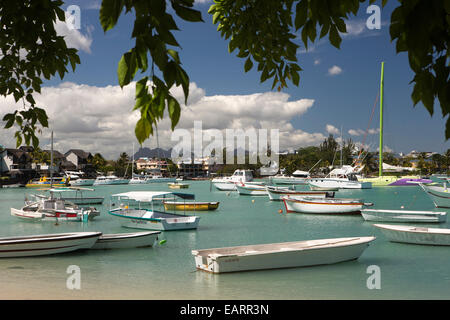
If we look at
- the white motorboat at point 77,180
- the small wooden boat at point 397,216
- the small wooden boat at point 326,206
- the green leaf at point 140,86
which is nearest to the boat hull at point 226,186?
the small wooden boat at point 326,206

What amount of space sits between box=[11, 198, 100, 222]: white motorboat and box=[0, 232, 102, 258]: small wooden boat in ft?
37.0

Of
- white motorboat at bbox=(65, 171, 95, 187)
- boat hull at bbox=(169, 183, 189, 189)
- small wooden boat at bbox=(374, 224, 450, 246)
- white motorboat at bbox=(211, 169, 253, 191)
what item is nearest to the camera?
small wooden boat at bbox=(374, 224, 450, 246)

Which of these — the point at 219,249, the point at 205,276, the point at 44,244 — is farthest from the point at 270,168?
the point at 205,276

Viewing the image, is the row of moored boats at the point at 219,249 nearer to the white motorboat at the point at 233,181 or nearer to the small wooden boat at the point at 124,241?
the small wooden boat at the point at 124,241

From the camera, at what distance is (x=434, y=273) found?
1506 cm

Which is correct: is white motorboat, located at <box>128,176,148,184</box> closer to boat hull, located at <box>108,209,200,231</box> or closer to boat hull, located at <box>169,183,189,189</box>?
boat hull, located at <box>169,183,189,189</box>

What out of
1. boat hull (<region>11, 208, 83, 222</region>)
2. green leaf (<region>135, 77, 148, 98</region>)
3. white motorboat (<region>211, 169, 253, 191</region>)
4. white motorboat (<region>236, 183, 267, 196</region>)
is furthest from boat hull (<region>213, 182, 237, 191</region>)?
green leaf (<region>135, 77, 148, 98</region>)

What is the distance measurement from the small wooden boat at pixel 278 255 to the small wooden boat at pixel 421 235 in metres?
4.48

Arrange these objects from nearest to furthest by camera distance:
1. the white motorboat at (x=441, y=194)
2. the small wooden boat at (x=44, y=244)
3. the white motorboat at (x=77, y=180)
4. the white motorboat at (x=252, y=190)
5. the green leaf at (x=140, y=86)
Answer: the green leaf at (x=140, y=86)
the small wooden boat at (x=44, y=244)
the white motorboat at (x=441, y=194)
the white motorboat at (x=252, y=190)
the white motorboat at (x=77, y=180)

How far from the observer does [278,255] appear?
14.4 meters

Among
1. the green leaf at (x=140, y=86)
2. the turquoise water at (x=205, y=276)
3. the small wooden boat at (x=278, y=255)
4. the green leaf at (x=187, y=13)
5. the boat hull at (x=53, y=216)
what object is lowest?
the turquoise water at (x=205, y=276)

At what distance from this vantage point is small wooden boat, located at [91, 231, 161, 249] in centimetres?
1844

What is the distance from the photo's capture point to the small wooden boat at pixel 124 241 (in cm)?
1844

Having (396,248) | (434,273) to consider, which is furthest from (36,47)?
(396,248)
